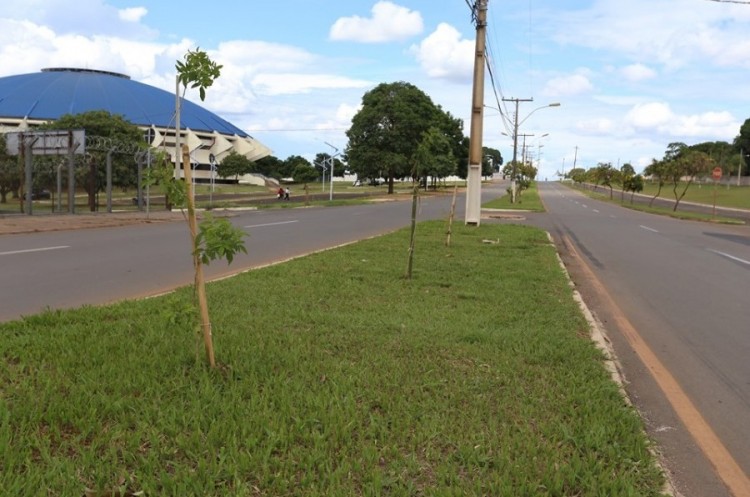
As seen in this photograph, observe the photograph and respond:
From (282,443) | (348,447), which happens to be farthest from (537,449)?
(282,443)

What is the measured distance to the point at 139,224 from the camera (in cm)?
2027

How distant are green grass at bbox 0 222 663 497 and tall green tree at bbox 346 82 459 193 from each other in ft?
160

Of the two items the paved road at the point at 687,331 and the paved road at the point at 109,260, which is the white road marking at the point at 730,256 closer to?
the paved road at the point at 687,331

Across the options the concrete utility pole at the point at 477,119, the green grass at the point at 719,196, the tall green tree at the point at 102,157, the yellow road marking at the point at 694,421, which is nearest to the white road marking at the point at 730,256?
the concrete utility pole at the point at 477,119

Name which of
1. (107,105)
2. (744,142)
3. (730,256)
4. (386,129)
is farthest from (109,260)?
(744,142)

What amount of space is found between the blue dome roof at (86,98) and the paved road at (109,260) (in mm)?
79677

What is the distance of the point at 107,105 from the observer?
323 feet

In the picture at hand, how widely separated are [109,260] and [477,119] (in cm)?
1208

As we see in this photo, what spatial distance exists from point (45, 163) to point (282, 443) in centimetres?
2801

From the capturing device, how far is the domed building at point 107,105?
304 feet

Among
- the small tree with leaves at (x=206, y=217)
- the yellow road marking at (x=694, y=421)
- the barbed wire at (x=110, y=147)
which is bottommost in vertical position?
the yellow road marking at (x=694, y=421)

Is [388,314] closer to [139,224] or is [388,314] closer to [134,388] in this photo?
[134,388]

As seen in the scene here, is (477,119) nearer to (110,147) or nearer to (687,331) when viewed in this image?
(687,331)

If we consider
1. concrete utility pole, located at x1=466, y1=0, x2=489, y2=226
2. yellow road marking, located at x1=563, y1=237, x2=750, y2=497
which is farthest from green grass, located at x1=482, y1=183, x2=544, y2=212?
yellow road marking, located at x1=563, y1=237, x2=750, y2=497
